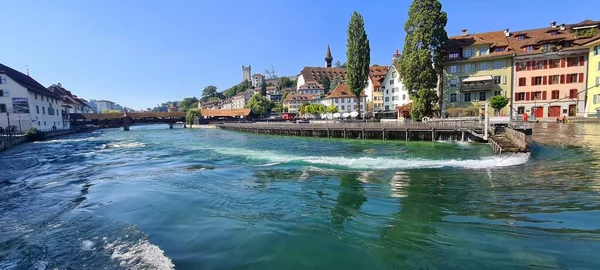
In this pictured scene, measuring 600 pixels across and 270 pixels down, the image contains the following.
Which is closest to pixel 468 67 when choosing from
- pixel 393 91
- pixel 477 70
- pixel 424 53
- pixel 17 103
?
pixel 477 70

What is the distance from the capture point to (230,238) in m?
7.73

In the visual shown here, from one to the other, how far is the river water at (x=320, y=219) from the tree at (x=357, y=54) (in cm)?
3804

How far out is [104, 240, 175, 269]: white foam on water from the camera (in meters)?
6.41

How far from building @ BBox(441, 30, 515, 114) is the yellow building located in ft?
28.1

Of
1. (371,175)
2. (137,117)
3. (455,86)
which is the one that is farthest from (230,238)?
(137,117)

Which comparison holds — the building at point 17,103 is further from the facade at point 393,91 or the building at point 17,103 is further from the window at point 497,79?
the window at point 497,79

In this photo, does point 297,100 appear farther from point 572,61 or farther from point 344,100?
point 572,61

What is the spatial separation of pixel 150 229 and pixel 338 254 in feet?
17.5

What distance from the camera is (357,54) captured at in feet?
171

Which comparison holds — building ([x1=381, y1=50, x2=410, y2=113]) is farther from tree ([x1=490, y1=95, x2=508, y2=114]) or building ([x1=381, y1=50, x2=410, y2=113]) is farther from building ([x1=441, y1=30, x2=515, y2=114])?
tree ([x1=490, y1=95, x2=508, y2=114])

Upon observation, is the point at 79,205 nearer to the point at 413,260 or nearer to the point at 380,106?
the point at 413,260

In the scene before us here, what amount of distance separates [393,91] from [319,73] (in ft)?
248

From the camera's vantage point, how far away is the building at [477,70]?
→ 45.3m

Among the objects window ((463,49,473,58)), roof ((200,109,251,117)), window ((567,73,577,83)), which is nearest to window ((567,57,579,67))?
window ((567,73,577,83))
